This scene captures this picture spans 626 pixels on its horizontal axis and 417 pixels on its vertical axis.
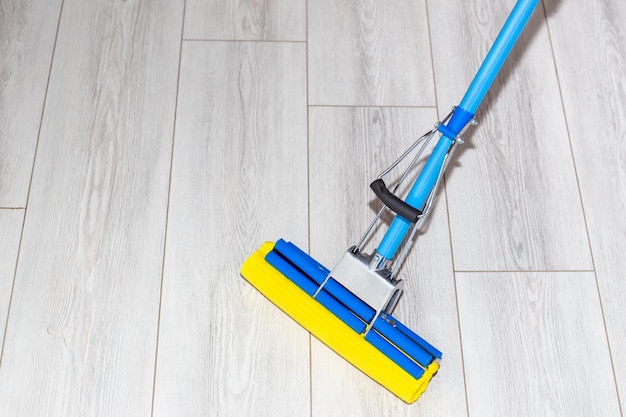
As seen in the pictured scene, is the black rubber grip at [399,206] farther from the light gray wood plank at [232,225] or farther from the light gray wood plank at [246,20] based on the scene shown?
the light gray wood plank at [246,20]

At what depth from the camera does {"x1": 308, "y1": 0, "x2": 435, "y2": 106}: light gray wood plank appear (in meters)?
1.73

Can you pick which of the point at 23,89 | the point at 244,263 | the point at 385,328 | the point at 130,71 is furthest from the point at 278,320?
the point at 23,89

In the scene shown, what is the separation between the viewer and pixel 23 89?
5.61 ft

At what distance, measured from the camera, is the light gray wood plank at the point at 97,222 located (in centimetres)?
144

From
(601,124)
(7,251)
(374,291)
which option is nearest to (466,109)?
(374,291)

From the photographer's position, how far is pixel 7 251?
154 cm

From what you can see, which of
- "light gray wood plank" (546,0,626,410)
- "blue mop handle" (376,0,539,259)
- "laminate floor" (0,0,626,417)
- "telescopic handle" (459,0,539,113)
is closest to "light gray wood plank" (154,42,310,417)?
"laminate floor" (0,0,626,417)

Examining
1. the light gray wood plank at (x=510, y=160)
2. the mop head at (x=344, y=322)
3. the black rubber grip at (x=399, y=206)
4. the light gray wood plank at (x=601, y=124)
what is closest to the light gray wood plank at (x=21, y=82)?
the mop head at (x=344, y=322)

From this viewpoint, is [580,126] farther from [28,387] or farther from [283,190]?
[28,387]

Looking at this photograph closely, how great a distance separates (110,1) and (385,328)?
1.05 meters

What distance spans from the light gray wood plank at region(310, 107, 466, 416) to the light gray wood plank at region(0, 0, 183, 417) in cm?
33

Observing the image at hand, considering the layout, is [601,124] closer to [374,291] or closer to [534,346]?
[534,346]

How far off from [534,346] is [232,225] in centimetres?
65

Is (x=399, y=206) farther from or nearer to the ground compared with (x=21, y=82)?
nearer to the ground
